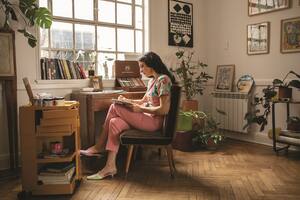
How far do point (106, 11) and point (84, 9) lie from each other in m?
0.32

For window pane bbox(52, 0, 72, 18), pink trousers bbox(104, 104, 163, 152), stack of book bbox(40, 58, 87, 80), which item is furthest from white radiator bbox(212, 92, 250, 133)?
window pane bbox(52, 0, 72, 18)

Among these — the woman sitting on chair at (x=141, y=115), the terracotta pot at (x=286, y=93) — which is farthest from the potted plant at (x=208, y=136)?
the woman sitting on chair at (x=141, y=115)

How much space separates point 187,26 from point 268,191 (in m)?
2.96

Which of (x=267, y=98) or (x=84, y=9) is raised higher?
(x=84, y=9)

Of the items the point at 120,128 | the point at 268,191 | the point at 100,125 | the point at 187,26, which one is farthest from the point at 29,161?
the point at 187,26

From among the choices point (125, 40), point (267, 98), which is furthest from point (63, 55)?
point (267, 98)

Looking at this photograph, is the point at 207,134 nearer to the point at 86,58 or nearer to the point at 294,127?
the point at 294,127

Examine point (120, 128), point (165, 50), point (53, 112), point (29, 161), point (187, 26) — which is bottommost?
point (29, 161)

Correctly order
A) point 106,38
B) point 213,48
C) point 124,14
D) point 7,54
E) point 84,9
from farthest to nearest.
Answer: point 213,48 < point 124,14 < point 106,38 < point 84,9 < point 7,54

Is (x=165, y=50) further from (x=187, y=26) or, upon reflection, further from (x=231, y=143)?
(x=231, y=143)

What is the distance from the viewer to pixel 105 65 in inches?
149

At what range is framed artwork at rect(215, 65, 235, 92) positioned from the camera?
4.42 m

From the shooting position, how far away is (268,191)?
2395 millimetres

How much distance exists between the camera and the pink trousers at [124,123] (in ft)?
9.00
